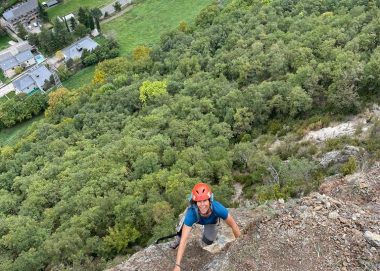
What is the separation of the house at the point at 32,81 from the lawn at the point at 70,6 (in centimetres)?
2314

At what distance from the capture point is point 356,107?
42969 mm

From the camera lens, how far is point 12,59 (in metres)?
85.6

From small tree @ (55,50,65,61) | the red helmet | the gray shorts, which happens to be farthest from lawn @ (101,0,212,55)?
the red helmet

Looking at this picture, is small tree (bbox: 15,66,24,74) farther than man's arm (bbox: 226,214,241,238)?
Yes

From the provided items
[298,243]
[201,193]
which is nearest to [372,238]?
[298,243]

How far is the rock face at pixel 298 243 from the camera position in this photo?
672 inches

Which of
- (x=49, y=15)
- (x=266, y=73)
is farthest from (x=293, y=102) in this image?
(x=49, y=15)

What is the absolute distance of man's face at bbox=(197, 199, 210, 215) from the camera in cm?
1479

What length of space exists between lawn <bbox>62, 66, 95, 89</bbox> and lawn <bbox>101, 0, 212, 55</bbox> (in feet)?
24.4

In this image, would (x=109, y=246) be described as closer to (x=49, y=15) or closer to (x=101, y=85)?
(x=101, y=85)

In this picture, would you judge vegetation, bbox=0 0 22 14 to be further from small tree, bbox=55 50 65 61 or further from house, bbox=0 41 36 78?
small tree, bbox=55 50 65 61

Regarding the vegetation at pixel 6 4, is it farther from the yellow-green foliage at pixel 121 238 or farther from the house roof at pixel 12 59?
the yellow-green foliage at pixel 121 238

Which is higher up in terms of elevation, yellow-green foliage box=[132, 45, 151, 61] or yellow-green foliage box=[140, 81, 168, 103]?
yellow-green foliage box=[132, 45, 151, 61]

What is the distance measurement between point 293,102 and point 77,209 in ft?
84.1
